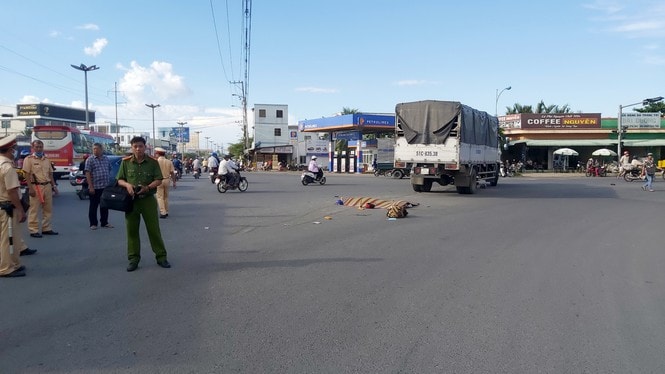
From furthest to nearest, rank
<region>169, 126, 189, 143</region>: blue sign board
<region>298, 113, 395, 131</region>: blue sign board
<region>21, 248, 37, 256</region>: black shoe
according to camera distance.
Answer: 1. <region>169, 126, 189, 143</region>: blue sign board
2. <region>298, 113, 395, 131</region>: blue sign board
3. <region>21, 248, 37, 256</region>: black shoe

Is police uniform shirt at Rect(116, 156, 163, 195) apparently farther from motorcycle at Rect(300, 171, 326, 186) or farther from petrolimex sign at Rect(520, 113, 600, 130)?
petrolimex sign at Rect(520, 113, 600, 130)

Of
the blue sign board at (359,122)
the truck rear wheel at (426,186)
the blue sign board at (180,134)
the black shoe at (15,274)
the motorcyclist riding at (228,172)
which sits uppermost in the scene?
the blue sign board at (180,134)

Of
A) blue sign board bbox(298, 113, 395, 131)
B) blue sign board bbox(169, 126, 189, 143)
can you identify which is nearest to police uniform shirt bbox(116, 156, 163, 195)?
blue sign board bbox(298, 113, 395, 131)

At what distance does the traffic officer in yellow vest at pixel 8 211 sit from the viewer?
641 cm

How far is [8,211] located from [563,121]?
48.9 meters

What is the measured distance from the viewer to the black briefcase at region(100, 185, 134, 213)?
269 inches

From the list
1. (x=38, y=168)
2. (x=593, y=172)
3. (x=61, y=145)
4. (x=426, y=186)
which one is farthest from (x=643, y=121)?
(x=38, y=168)

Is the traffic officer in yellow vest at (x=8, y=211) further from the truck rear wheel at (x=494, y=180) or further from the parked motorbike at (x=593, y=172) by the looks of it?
the parked motorbike at (x=593, y=172)

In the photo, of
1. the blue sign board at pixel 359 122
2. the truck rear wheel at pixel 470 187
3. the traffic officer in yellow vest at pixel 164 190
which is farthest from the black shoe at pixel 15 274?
the blue sign board at pixel 359 122

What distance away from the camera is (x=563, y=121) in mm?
47844

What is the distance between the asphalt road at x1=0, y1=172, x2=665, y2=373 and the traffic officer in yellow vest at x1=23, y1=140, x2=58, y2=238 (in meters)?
0.54

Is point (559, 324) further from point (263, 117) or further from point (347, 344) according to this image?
point (263, 117)

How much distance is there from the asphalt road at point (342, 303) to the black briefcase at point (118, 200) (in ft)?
2.86

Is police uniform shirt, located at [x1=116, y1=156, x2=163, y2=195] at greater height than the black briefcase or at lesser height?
greater
